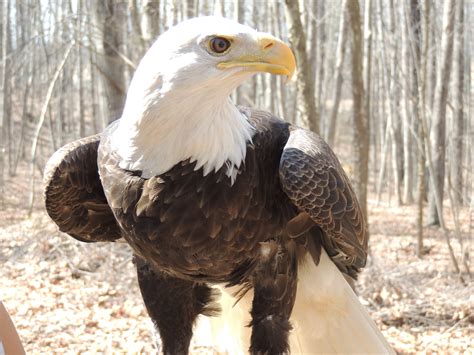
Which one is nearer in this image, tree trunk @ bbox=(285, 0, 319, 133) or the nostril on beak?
the nostril on beak

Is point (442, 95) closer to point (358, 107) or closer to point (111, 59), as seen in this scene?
point (358, 107)

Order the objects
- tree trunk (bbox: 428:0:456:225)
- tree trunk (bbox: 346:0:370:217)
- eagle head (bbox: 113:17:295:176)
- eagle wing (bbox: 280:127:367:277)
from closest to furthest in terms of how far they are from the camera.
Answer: eagle head (bbox: 113:17:295:176)
eagle wing (bbox: 280:127:367:277)
tree trunk (bbox: 346:0:370:217)
tree trunk (bbox: 428:0:456:225)

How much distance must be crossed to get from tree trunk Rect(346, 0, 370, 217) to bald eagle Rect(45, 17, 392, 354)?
199 centimetres

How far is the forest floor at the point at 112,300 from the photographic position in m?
5.00

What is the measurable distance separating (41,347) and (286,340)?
247 centimetres


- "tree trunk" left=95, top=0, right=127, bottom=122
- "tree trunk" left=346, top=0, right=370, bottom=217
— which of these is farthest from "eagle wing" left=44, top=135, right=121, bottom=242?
"tree trunk" left=95, top=0, right=127, bottom=122

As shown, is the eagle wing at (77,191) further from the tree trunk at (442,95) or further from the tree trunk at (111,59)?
the tree trunk at (442,95)

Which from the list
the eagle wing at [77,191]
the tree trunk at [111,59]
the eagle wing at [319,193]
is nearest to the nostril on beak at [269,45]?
the eagle wing at [319,193]

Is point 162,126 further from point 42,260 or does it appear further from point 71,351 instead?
point 42,260

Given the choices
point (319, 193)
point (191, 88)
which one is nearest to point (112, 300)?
point (319, 193)

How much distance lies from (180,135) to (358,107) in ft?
10.5

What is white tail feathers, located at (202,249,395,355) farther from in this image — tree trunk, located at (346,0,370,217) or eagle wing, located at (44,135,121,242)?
tree trunk, located at (346,0,370,217)

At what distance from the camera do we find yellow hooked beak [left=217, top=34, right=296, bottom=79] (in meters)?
2.47

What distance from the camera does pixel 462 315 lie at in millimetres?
5469
